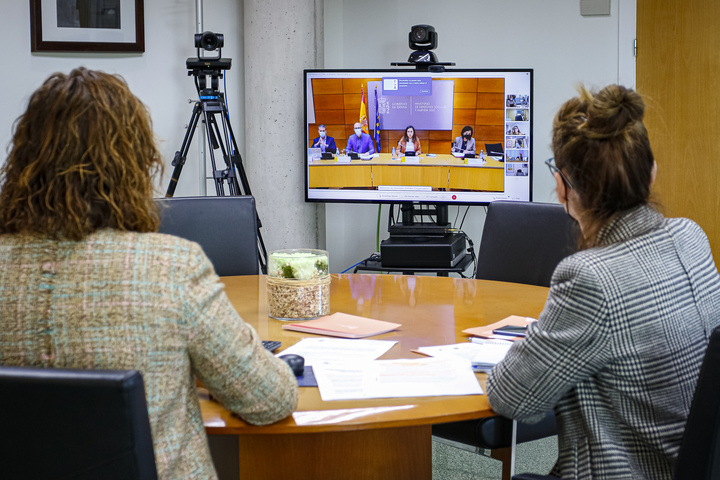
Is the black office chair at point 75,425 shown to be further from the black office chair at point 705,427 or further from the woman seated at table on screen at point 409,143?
the woman seated at table on screen at point 409,143

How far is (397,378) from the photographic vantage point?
139cm

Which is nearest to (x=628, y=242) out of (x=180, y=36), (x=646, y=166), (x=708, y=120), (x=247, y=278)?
(x=646, y=166)

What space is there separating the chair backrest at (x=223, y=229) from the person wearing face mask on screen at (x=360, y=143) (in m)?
1.30

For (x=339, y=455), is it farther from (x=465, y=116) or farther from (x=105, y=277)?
(x=465, y=116)

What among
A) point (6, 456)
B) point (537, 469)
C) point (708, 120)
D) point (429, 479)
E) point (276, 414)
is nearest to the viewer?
point (6, 456)

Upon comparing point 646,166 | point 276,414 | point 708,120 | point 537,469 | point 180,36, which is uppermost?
point 180,36

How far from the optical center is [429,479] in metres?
1.60

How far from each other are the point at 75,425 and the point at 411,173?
3.10 m

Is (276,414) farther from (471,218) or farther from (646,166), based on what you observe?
(471,218)

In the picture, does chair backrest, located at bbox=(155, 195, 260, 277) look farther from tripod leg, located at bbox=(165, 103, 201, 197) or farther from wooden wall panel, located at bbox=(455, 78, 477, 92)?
wooden wall panel, located at bbox=(455, 78, 477, 92)

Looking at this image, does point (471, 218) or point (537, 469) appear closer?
point (537, 469)

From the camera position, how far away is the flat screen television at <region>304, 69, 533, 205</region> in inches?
150

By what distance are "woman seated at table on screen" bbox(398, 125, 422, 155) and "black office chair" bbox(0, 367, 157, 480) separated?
3061 millimetres

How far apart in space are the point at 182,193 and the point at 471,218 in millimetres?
1752
